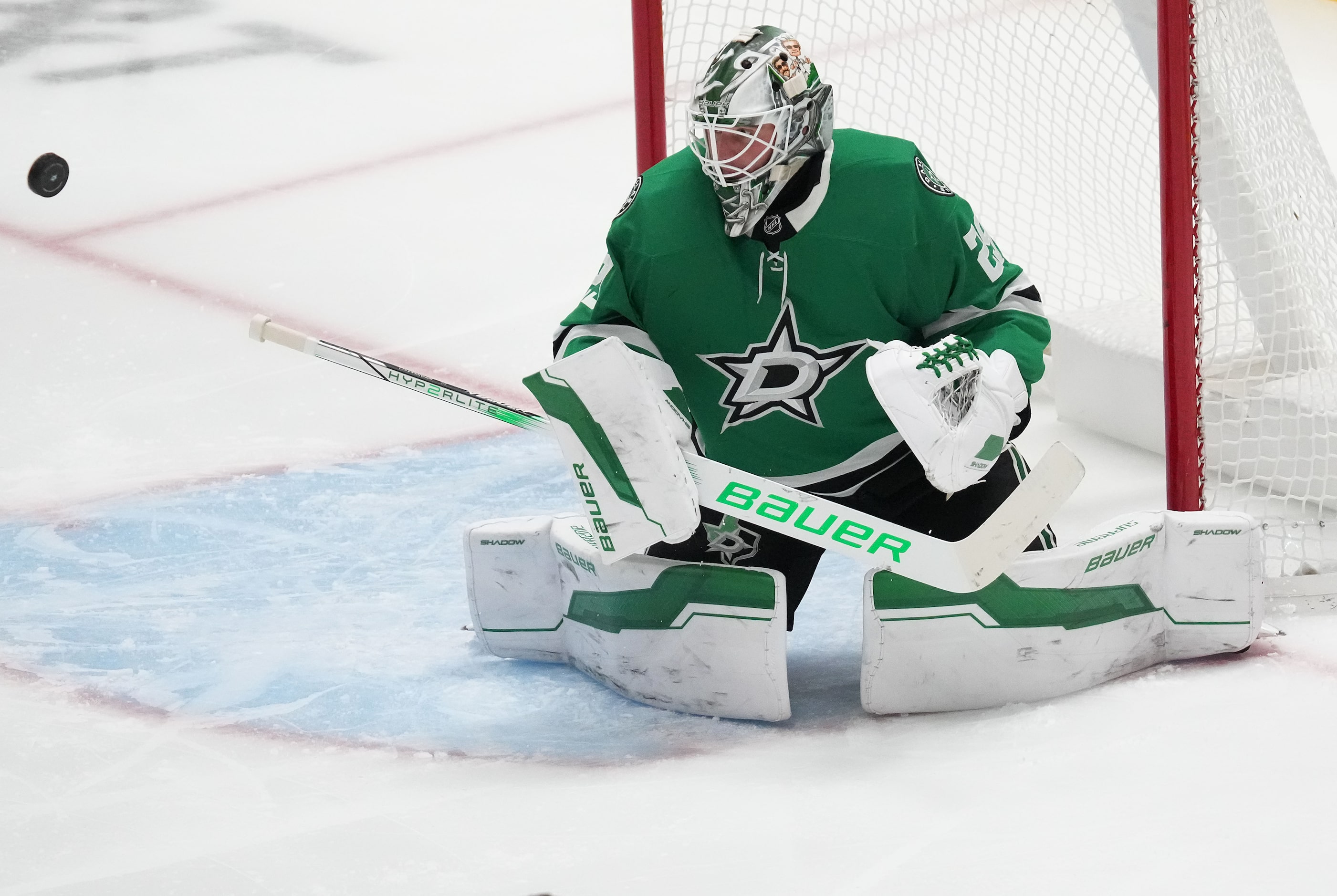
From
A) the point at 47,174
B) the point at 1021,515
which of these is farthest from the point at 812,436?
the point at 47,174

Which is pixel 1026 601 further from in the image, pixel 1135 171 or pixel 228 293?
pixel 228 293

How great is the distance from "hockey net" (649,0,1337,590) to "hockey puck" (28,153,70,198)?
3.22ft

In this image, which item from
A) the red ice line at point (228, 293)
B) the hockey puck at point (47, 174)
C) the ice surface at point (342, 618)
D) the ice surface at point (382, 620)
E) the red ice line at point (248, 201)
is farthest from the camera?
the red ice line at point (248, 201)

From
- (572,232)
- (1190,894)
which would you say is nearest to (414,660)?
(1190,894)

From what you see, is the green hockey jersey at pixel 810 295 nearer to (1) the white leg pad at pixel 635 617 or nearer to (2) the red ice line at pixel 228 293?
(1) the white leg pad at pixel 635 617

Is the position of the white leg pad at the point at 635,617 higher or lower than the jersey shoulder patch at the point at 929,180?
lower

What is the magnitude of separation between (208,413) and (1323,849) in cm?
246

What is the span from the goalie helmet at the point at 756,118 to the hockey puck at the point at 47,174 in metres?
1.05

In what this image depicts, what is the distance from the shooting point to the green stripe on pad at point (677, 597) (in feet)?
7.55

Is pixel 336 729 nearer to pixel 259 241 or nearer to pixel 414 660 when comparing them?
pixel 414 660

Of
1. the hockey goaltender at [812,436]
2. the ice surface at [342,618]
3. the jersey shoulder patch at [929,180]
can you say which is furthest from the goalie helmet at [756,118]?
the ice surface at [342,618]

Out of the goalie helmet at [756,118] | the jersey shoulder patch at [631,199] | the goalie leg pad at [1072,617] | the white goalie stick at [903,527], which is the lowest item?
the goalie leg pad at [1072,617]

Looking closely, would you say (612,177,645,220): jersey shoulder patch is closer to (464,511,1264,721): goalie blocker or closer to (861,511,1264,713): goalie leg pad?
(464,511,1264,721): goalie blocker

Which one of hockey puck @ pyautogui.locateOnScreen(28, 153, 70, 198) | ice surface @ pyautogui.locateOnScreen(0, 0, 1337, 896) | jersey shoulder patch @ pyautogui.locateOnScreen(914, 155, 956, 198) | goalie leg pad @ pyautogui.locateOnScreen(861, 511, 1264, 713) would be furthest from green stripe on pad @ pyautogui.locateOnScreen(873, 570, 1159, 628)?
hockey puck @ pyautogui.locateOnScreen(28, 153, 70, 198)
